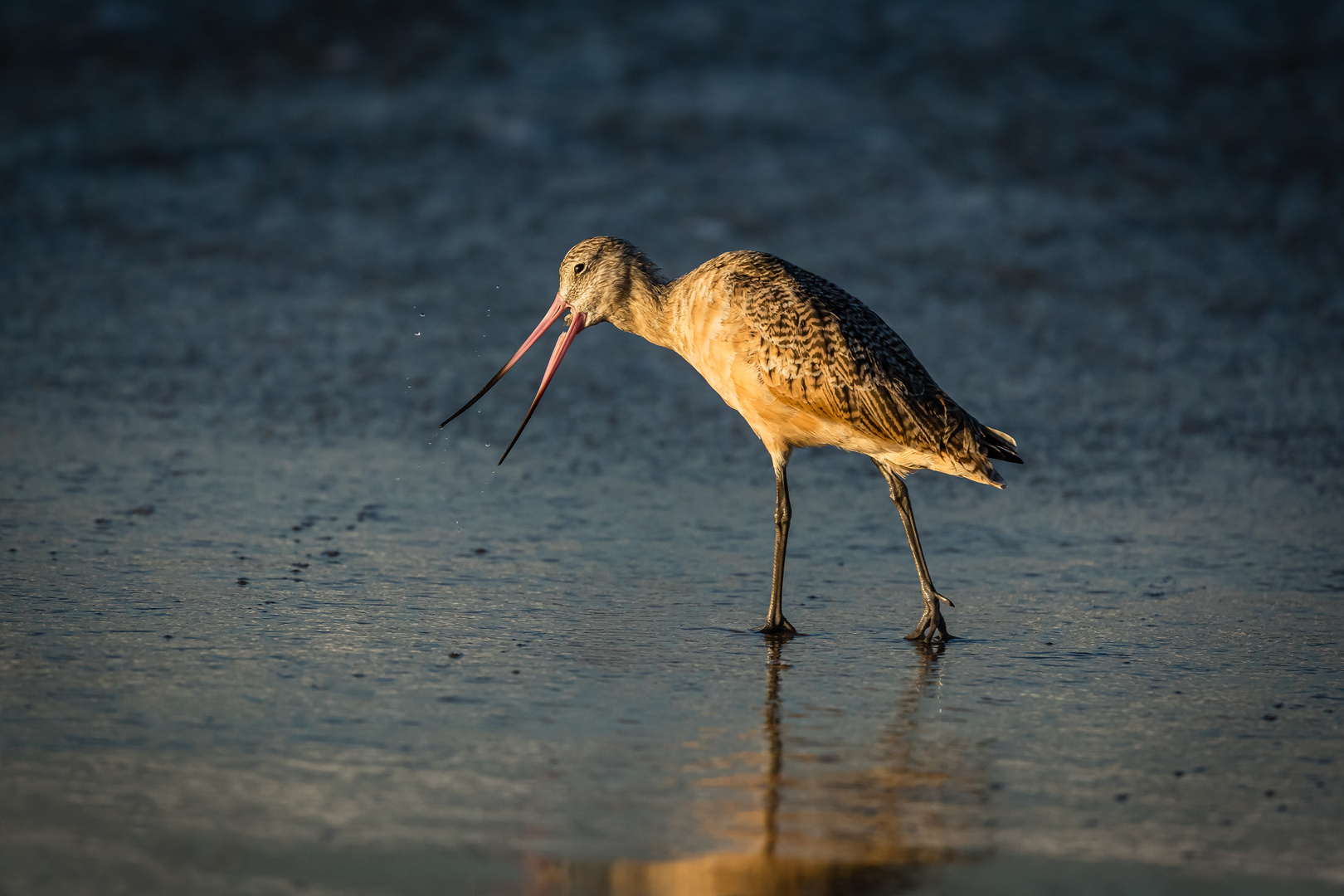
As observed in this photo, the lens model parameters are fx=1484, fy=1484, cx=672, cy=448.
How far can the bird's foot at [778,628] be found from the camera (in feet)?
15.6

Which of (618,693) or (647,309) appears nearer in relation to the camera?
(618,693)

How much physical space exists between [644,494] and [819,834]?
3.34m

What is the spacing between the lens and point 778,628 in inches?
187

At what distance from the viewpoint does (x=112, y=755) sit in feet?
11.2

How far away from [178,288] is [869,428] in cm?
618

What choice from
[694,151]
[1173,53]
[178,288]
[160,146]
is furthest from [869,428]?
[1173,53]

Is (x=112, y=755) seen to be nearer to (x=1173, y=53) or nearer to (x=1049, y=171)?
(x=1049, y=171)

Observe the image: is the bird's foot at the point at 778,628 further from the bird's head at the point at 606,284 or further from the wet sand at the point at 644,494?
the bird's head at the point at 606,284

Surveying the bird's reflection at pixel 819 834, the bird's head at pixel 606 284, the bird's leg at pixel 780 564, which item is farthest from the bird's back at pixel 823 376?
the bird's reflection at pixel 819 834

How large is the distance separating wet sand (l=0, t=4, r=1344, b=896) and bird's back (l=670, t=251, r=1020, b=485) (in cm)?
56

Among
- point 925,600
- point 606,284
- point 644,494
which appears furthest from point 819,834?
point 644,494

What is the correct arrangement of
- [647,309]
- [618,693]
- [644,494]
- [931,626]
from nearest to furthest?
[618,693], [931,626], [647,309], [644,494]

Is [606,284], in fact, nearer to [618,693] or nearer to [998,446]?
[998,446]

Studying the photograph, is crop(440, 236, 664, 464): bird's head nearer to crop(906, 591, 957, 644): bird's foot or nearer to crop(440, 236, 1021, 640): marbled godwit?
crop(440, 236, 1021, 640): marbled godwit
